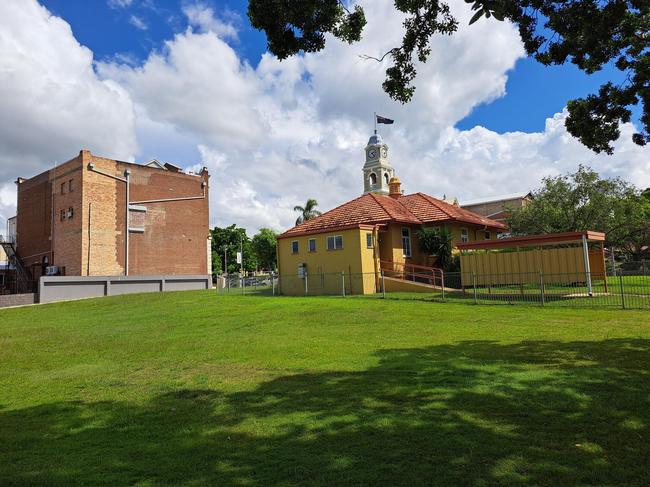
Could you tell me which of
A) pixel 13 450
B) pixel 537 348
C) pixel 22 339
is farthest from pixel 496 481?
pixel 22 339

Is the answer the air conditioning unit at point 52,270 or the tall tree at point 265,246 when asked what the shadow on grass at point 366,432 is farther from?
the tall tree at point 265,246

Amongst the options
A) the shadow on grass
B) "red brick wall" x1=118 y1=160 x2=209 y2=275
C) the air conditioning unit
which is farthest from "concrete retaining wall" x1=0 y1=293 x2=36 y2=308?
the shadow on grass

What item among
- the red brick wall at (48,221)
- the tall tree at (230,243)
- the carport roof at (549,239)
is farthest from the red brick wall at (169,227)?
the tall tree at (230,243)

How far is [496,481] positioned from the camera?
3.67 m

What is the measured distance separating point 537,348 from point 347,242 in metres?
17.4

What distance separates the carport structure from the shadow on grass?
44.0 ft

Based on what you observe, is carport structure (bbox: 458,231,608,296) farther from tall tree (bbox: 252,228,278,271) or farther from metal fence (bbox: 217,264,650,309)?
tall tree (bbox: 252,228,278,271)

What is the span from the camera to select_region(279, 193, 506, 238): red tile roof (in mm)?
27381

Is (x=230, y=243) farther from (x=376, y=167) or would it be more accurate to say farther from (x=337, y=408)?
(x=337, y=408)

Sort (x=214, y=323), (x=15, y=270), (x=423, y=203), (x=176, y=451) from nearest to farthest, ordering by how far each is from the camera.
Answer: (x=176, y=451) → (x=214, y=323) → (x=423, y=203) → (x=15, y=270)

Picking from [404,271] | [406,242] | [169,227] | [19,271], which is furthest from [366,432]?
[19,271]

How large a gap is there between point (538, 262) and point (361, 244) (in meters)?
8.89

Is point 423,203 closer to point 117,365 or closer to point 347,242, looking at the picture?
point 347,242

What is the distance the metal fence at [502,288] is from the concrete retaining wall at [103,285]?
6.52 metres
